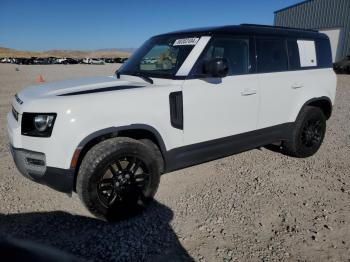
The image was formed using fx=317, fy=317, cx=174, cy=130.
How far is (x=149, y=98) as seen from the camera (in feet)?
11.1

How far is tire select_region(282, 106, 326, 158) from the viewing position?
505cm

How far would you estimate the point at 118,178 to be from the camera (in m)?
3.38

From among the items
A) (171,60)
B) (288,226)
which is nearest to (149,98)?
(171,60)

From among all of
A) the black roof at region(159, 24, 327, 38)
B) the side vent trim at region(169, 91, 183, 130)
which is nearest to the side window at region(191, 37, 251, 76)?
the black roof at region(159, 24, 327, 38)

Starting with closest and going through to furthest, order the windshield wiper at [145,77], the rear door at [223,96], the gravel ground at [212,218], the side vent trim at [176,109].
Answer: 1. the gravel ground at [212,218]
2. the side vent trim at [176,109]
3. the rear door at [223,96]
4. the windshield wiper at [145,77]

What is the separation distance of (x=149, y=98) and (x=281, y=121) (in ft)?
7.70

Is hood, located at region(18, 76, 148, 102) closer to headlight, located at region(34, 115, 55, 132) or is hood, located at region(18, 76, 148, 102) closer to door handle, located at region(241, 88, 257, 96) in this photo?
headlight, located at region(34, 115, 55, 132)

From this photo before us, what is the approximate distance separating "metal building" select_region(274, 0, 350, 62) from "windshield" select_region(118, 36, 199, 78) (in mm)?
25416

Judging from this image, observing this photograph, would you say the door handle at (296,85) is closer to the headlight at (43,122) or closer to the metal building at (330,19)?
the headlight at (43,122)

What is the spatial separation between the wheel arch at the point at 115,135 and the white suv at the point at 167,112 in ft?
0.04

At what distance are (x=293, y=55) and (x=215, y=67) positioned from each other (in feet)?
6.14

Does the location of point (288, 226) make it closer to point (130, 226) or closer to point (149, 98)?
point (130, 226)

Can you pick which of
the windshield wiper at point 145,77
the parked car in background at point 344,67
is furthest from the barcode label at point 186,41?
the parked car in background at point 344,67

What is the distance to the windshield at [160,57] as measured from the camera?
13.0 ft
